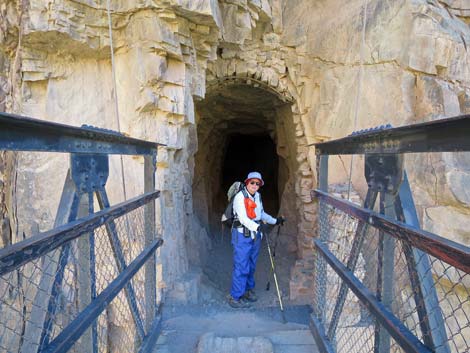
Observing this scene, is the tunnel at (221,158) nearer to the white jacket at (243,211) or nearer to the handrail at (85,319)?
the white jacket at (243,211)

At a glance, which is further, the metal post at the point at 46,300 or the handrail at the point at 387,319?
the metal post at the point at 46,300

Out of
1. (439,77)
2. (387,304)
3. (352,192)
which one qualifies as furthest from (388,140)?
(439,77)

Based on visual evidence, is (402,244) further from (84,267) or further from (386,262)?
(84,267)

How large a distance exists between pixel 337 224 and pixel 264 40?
11.6 ft

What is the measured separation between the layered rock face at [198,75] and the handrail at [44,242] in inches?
84.8

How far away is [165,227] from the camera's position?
434cm

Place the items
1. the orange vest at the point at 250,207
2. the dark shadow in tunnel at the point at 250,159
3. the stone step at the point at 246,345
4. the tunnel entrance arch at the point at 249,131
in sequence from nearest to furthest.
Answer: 1. the stone step at the point at 246,345
2. the orange vest at the point at 250,207
3. the tunnel entrance arch at the point at 249,131
4. the dark shadow in tunnel at the point at 250,159

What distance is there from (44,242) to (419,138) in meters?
1.38

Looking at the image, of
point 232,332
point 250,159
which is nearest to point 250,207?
point 232,332

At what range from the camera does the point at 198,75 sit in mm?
5062

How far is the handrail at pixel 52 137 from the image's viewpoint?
1024 millimetres

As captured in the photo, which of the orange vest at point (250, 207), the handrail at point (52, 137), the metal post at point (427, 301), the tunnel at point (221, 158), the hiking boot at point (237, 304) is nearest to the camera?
the handrail at point (52, 137)

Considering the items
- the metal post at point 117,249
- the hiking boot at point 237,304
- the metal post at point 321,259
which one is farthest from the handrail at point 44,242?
the hiking boot at point 237,304

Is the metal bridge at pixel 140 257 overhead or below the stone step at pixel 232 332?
overhead
